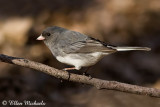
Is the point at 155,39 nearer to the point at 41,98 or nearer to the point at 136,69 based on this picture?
the point at 136,69

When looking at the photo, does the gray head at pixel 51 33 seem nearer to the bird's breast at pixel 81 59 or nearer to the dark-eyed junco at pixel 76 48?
the dark-eyed junco at pixel 76 48

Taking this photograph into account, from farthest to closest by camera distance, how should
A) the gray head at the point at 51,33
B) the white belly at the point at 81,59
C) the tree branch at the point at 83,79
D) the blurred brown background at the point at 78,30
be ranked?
the blurred brown background at the point at 78,30, the gray head at the point at 51,33, the white belly at the point at 81,59, the tree branch at the point at 83,79

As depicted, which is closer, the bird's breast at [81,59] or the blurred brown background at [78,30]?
the bird's breast at [81,59]

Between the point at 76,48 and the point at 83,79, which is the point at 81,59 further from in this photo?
the point at 83,79

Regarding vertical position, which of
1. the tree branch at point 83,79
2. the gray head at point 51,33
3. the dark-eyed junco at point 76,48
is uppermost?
the gray head at point 51,33

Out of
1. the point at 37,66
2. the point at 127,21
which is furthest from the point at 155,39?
the point at 37,66

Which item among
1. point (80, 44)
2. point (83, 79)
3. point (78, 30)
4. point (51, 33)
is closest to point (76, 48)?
A: point (80, 44)

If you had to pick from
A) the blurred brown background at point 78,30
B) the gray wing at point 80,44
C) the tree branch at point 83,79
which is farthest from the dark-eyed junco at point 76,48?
the blurred brown background at point 78,30

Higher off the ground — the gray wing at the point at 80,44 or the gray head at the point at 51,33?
the gray head at the point at 51,33
